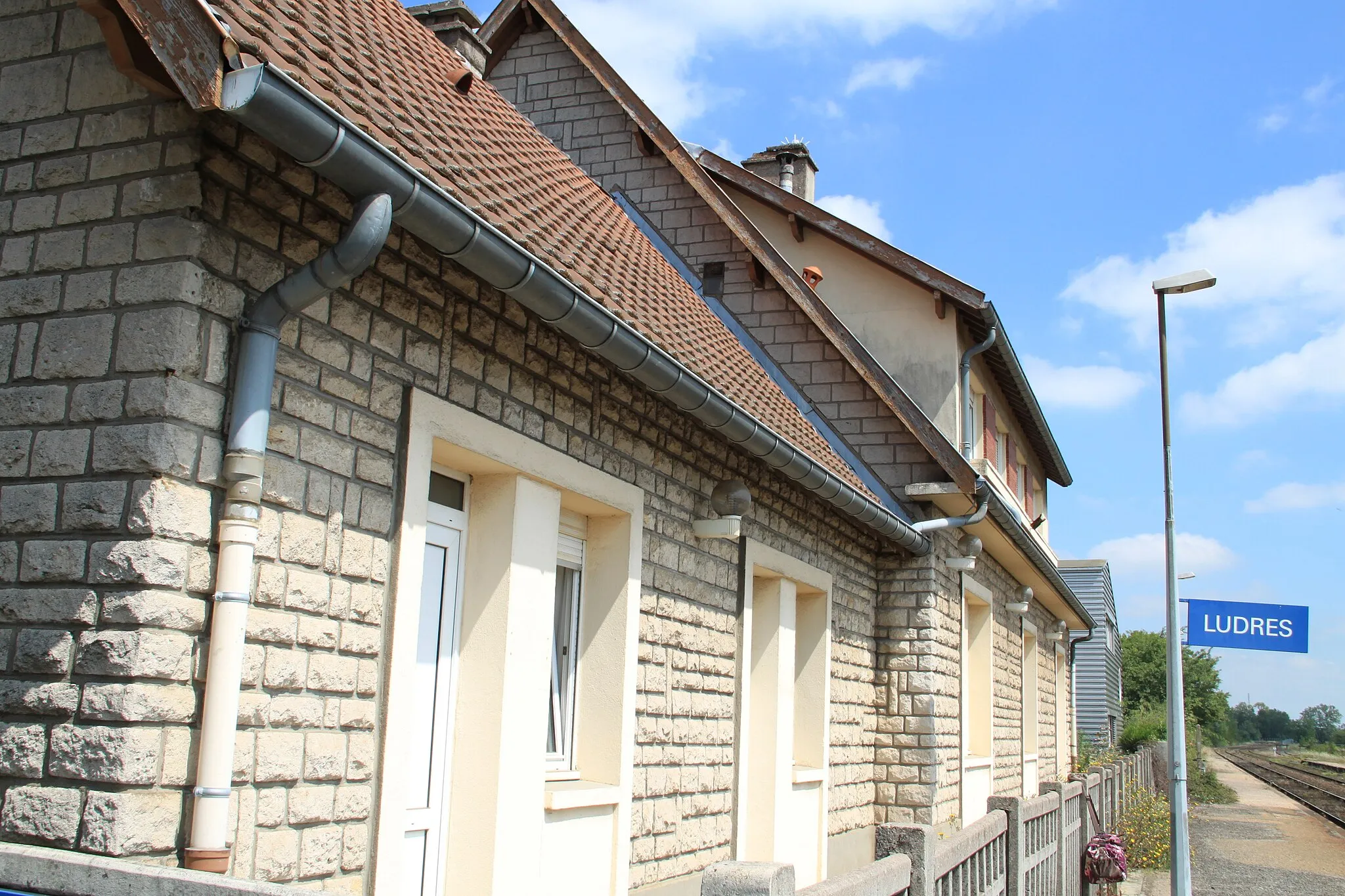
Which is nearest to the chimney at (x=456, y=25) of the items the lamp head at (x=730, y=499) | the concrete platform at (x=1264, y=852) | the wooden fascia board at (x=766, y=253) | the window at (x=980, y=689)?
the wooden fascia board at (x=766, y=253)

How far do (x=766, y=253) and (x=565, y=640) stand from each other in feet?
17.3

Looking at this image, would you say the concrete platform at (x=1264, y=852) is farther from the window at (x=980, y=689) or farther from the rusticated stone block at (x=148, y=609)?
the rusticated stone block at (x=148, y=609)

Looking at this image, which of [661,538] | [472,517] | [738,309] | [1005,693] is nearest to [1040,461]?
[1005,693]

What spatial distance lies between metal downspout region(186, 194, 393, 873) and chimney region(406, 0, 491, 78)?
478 centimetres

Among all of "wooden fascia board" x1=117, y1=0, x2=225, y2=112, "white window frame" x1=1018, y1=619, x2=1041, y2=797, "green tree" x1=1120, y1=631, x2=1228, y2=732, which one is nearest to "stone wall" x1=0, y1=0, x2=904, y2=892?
"wooden fascia board" x1=117, y1=0, x2=225, y2=112

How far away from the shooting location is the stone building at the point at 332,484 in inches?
130

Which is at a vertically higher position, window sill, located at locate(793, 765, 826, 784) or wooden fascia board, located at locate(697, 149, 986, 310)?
wooden fascia board, located at locate(697, 149, 986, 310)

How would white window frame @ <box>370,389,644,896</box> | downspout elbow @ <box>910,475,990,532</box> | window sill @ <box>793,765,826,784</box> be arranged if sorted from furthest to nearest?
downspout elbow @ <box>910,475,990,532</box>
window sill @ <box>793,765,826,784</box>
white window frame @ <box>370,389,644,896</box>

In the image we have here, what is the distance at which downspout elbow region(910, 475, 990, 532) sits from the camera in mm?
9891

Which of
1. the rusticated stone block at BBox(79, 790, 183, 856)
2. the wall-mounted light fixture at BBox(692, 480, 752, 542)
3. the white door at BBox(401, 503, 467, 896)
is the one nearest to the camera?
the rusticated stone block at BBox(79, 790, 183, 856)

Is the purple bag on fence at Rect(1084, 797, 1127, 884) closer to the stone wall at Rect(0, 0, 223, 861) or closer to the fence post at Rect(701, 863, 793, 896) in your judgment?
the fence post at Rect(701, 863, 793, 896)

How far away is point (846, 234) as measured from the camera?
473 inches

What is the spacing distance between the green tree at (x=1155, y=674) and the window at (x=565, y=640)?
67181 mm

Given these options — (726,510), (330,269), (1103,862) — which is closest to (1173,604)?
(1103,862)
